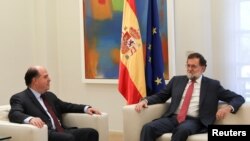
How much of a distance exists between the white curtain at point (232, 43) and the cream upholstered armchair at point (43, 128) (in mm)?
1793

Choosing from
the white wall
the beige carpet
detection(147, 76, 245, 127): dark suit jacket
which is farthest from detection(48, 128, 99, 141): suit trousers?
the white wall

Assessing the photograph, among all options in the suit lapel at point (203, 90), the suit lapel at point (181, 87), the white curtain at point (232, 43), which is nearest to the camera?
the suit lapel at point (203, 90)

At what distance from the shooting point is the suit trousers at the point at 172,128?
3.54 m

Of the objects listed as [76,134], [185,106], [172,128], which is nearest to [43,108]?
[76,134]

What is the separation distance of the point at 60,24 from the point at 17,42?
737mm

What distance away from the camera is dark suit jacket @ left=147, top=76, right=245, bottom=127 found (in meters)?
3.80

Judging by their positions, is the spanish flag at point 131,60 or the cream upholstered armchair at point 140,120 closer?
the cream upholstered armchair at point 140,120

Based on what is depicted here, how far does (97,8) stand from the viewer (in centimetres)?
559

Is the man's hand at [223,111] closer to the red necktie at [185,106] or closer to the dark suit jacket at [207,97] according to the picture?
the dark suit jacket at [207,97]

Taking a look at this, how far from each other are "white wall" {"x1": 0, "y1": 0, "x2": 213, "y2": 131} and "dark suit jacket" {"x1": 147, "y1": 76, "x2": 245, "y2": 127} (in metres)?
0.91

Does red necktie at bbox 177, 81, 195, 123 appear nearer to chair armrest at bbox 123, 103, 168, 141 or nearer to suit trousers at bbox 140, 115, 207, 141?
suit trousers at bbox 140, 115, 207, 141

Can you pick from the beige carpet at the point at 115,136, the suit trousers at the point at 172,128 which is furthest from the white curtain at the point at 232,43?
the beige carpet at the point at 115,136

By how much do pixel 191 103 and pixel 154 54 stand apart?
883 millimetres

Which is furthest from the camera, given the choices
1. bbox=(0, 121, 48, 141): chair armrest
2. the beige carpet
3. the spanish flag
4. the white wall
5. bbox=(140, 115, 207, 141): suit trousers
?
the white wall
